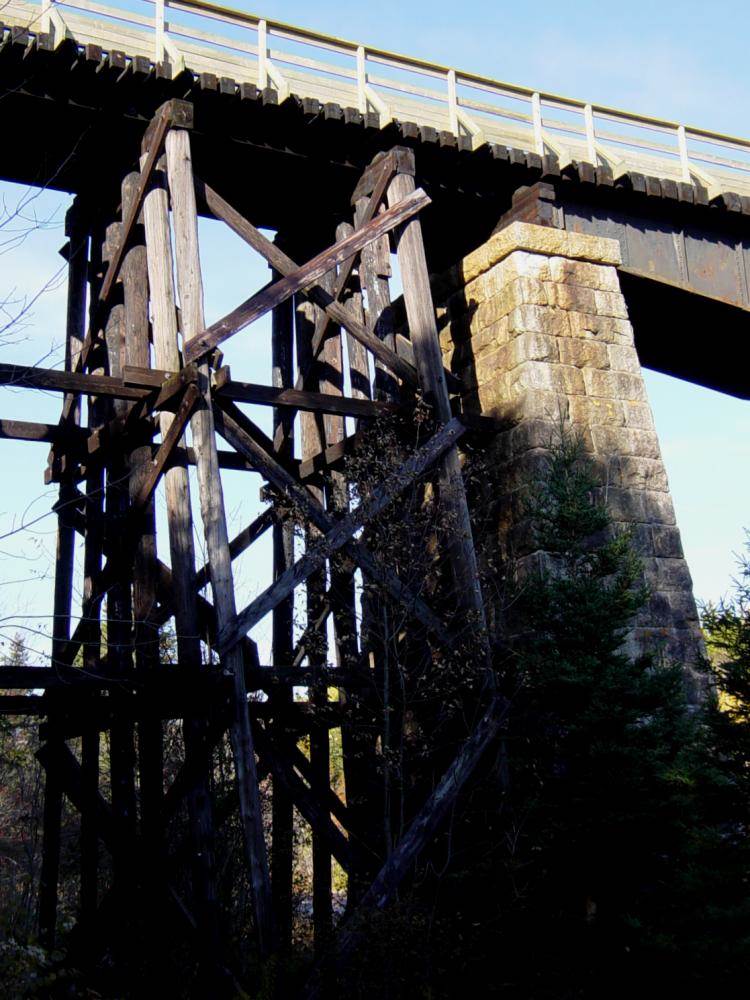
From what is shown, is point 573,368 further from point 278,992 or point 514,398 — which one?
point 278,992

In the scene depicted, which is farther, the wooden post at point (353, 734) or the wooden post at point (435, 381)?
the wooden post at point (435, 381)

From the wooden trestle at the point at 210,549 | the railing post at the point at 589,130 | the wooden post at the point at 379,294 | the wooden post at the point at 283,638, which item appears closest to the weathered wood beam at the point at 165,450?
the wooden trestle at the point at 210,549

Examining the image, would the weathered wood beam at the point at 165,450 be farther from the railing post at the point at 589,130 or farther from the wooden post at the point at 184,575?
the railing post at the point at 589,130

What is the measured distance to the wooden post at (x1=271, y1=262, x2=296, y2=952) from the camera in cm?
1019

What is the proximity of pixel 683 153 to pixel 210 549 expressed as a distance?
735 cm

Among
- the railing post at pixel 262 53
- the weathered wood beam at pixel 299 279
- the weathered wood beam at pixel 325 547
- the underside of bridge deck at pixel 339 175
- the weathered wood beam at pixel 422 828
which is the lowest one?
the weathered wood beam at pixel 422 828

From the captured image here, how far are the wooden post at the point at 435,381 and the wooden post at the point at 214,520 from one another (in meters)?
1.92

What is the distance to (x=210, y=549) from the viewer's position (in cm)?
890

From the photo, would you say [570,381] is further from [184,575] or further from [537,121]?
[184,575]

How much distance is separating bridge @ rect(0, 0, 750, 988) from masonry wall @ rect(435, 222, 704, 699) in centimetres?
3

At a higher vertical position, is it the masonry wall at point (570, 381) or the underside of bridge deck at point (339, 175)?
the underside of bridge deck at point (339, 175)

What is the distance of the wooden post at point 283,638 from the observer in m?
10.2

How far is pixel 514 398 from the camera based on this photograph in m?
11.2

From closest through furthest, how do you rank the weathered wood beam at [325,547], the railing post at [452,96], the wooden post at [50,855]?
the weathered wood beam at [325,547]
the wooden post at [50,855]
the railing post at [452,96]
